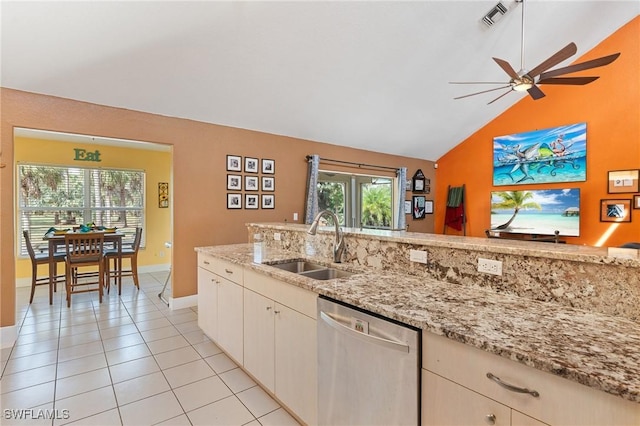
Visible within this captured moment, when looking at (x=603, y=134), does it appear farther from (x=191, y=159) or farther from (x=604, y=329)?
(x=191, y=159)

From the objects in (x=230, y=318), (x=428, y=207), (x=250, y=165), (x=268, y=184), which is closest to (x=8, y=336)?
(x=230, y=318)

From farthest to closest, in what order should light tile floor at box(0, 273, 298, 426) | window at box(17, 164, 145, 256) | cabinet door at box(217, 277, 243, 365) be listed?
window at box(17, 164, 145, 256), cabinet door at box(217, 277, 243, 365), light tile floor at box(0, 273, 298, 426)

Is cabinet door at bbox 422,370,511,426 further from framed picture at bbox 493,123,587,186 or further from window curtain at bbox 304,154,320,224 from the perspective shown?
framed picture at bbox 493,123,587,186

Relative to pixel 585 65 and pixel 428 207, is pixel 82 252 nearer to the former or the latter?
pixel 585 65

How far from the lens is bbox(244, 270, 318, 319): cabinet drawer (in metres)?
1.74

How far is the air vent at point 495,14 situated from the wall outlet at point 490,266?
347cm

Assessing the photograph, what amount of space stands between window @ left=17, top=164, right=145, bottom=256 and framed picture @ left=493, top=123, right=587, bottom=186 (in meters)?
7.02

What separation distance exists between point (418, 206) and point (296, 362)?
5.83 meters

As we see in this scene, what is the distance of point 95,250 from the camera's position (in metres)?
4.27

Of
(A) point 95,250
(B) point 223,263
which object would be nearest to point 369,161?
(B) point 223,263

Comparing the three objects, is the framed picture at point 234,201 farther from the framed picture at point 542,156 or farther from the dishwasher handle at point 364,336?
the framed picture at point 542,156

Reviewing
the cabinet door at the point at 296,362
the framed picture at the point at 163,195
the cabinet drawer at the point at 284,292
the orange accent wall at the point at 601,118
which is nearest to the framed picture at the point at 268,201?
the cabinet drawer at the point at 284,292

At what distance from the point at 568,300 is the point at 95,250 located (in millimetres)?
5040

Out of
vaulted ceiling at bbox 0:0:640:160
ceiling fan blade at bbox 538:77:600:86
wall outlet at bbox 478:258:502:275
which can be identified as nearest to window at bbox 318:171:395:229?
vaulted ceiling at bbox 0:0:640:160
